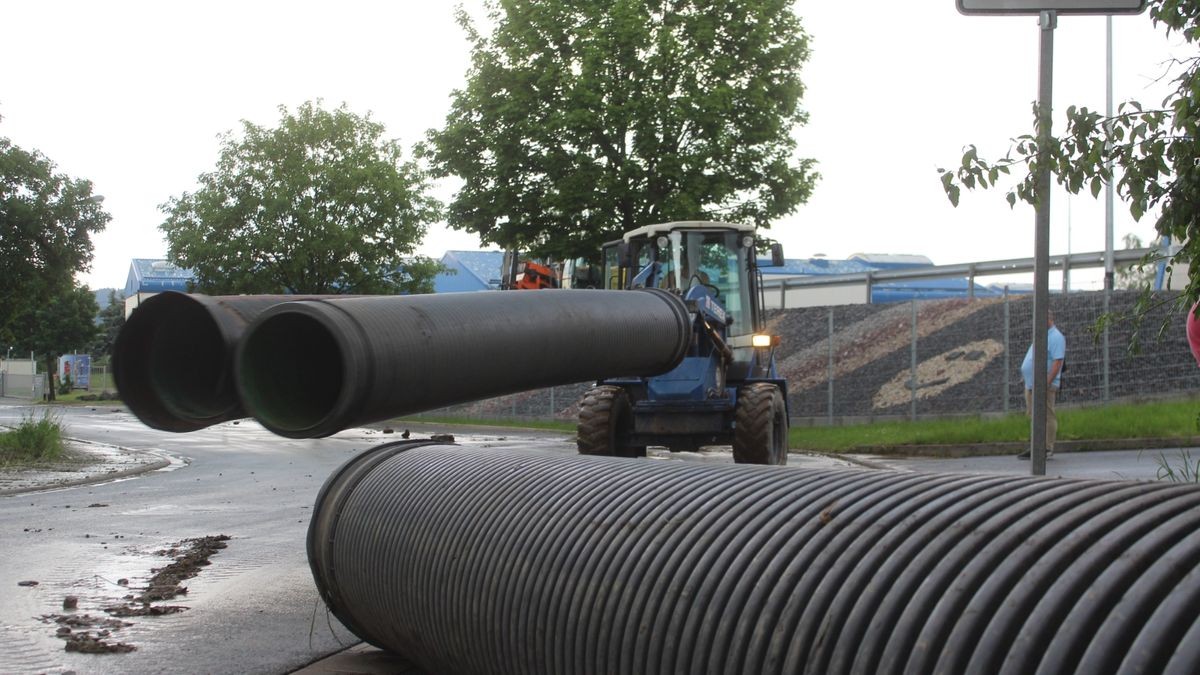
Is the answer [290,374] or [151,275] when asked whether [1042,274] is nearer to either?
[290,374]

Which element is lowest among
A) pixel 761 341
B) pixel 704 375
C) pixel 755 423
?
pixel 755 423

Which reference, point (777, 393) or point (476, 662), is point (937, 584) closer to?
point (476, 662)

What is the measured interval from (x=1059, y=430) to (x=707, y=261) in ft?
21.5

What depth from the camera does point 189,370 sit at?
13.9 ft

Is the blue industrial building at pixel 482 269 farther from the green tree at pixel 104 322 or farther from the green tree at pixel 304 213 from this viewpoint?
the green tree at pixel 304 213

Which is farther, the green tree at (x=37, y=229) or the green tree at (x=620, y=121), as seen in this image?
the green tree at (x=620, y=121)

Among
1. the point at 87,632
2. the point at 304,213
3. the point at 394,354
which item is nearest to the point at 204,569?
the point at 87,632

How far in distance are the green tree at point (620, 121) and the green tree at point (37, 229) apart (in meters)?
9.37

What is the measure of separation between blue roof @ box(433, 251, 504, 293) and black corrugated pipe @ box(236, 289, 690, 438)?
55505 millimetres

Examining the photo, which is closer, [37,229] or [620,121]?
[37,229]

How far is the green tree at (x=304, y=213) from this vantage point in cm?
3909

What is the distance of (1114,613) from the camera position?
2.33 metres

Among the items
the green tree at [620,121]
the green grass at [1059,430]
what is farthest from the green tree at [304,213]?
the green grass at [1059,430]

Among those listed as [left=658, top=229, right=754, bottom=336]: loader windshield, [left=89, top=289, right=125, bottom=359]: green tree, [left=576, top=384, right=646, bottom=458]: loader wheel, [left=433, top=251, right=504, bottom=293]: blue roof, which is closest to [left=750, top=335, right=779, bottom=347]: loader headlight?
[left=658, top=229, right=754, bottom=336]: loader windshield
